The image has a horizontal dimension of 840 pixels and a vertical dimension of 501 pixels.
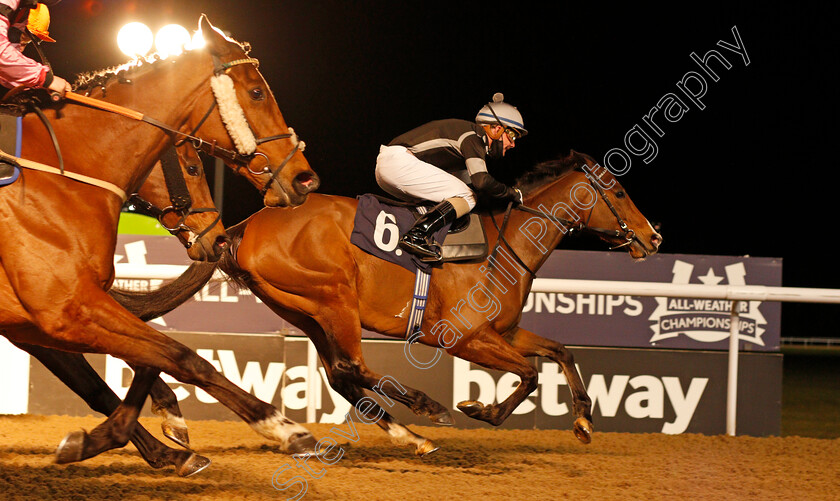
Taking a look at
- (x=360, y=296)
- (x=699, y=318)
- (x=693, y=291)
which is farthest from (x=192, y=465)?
(x=699, y=318)

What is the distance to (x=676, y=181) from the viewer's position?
53.6ft

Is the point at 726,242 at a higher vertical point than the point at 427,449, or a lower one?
higher

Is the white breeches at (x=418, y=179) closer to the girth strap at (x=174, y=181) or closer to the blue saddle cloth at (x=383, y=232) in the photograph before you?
the blue saddle cloth at (x=383, y=232)

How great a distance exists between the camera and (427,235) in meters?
4.02

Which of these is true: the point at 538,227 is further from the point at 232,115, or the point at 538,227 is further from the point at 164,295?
the point at 232,115

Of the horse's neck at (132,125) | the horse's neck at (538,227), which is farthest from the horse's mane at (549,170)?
the horse's neck at (132,125)

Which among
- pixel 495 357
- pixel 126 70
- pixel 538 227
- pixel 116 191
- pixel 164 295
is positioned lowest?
pixel 495 357

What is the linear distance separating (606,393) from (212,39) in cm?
358

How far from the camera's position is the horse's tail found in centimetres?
366

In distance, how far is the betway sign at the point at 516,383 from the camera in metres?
5.10

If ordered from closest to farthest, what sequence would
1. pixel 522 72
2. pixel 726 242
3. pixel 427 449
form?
pixel 427 449 → pixel 522 72 → pixel 726 242

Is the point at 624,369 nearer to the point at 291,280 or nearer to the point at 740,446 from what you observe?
the point at 740,446

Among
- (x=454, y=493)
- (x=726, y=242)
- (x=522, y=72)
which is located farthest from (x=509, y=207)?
(x=726, y=242)

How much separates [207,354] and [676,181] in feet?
43.7
